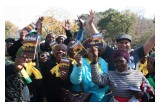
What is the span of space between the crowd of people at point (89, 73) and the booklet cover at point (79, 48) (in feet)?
0.12

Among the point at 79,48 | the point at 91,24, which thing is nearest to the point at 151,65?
the point at 91,24

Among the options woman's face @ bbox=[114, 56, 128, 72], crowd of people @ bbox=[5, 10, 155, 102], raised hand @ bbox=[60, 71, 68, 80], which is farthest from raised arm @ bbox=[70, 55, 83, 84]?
woman's face @ bbox=[114, 56, 128, 72]

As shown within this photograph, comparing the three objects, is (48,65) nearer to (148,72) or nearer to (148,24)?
(148,72)

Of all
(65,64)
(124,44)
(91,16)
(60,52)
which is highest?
(91,16)

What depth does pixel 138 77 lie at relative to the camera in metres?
3.91

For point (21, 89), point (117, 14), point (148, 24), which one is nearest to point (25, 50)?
point (21, 89)

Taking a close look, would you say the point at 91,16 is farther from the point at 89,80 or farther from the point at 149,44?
the point at 89,80

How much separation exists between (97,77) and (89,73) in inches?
19.1

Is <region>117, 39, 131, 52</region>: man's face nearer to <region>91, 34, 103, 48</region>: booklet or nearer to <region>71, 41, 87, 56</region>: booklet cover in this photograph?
<region>91, 34, 103, 48</region>: booklet

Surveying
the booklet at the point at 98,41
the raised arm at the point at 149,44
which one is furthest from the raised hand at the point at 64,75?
the raised arm at the point at 149,44

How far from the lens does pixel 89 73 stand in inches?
166

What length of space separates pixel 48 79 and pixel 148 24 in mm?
39236

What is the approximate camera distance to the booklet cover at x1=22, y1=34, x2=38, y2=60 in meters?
4.21

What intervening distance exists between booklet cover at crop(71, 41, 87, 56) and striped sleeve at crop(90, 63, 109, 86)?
1.88 feet
